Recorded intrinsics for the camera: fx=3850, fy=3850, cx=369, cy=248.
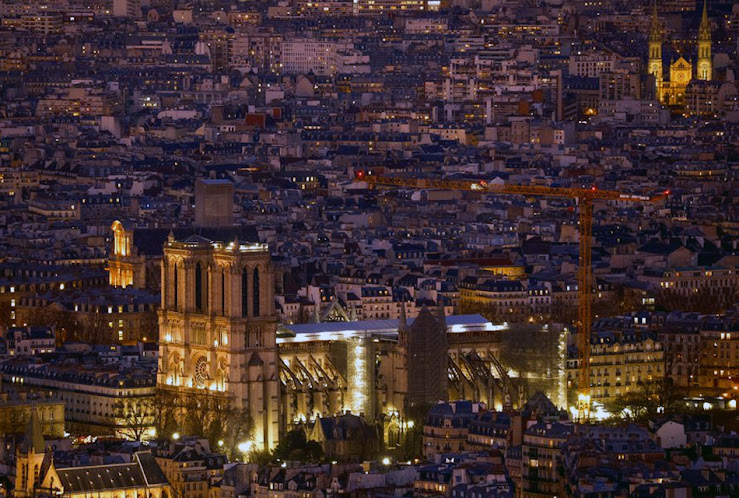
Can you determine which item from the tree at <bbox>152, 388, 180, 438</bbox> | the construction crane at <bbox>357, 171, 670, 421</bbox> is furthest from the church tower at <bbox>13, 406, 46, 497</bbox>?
the construction crane at <bbox>357, 171, 670, 421</bbox>

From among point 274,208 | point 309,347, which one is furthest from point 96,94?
point 309,347

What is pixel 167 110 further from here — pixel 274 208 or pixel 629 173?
pixel 274 208

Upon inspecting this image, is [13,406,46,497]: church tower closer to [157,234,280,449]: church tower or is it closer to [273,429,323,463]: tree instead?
[273,429,323,463]: tree

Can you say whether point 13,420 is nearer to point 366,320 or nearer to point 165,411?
point 165,411

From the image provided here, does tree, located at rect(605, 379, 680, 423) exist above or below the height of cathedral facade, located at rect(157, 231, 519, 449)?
below

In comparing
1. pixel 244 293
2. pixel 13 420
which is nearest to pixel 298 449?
pixel 244 293

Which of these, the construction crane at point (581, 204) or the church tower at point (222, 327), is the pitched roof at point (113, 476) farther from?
the construction crane at point (581, 204)
